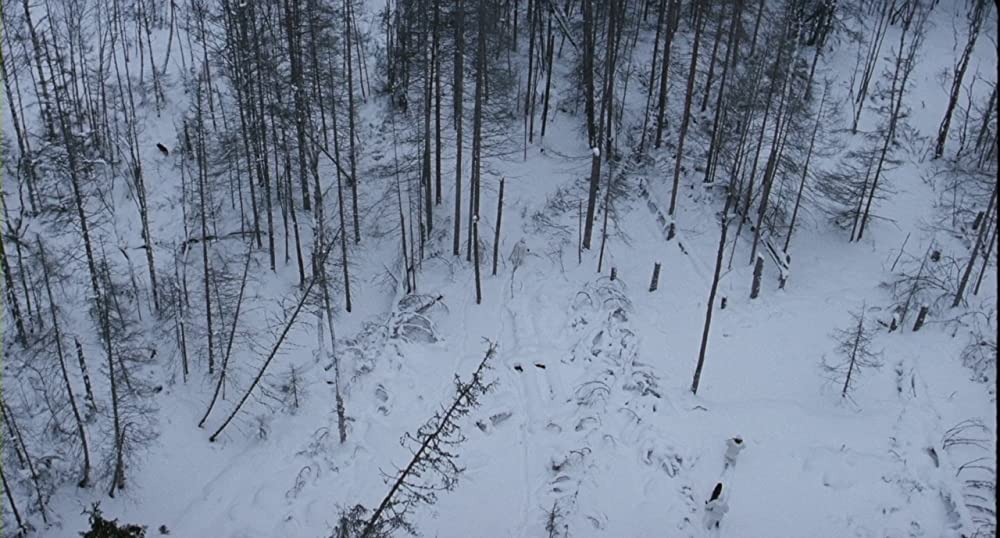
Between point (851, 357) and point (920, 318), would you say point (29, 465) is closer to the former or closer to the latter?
point (851, 357)

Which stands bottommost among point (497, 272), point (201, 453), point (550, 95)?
point (201, 453)

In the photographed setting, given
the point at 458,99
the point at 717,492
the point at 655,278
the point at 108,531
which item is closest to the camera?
the point at 108,531

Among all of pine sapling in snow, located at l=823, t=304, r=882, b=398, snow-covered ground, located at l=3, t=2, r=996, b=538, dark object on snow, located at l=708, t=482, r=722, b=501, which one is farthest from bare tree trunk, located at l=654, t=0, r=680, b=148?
Answer: dark object on snow, located at l=708, t=482, r=722, b=501

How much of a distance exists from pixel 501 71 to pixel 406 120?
181 inches

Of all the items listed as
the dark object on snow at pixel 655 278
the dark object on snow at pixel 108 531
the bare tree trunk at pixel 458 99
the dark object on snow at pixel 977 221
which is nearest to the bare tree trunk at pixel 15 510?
the dark object on snow at pixel 108 531

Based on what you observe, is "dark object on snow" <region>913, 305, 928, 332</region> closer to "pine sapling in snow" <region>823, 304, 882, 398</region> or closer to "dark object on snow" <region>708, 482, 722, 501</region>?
"pine sapling in snow" <region>823, 304, 882, 398</region>

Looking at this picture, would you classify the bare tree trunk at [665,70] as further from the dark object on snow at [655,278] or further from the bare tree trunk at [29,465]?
the bare tree trunk at [29,465]

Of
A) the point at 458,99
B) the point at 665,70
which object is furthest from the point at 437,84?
the point at 665,70

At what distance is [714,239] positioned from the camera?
2694 cm

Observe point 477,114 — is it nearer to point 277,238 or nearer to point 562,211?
point 562,211

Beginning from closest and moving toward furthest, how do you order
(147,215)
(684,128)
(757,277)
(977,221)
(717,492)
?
(717,492)
(757,277)
(147,215)
(977,221)
(684,128)

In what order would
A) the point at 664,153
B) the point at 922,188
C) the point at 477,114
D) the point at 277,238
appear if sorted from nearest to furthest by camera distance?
the point at 477,114 → the point at 277,238 → the point at 922,188 → the point at 664,153

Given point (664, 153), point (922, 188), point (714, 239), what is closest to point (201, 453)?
point (714, 239)

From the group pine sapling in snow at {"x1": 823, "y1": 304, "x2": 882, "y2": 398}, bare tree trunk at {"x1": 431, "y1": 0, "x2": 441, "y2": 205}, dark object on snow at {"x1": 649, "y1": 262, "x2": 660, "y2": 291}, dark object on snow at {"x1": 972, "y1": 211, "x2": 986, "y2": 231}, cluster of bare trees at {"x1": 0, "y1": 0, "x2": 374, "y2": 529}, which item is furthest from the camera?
dark object on snow at {"x1": 972, "y1": 211, "x2": 986, "y2": 231}
